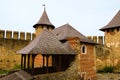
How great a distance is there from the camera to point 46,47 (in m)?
14.3

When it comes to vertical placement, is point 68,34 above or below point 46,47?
above

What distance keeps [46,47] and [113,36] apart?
14.0 m

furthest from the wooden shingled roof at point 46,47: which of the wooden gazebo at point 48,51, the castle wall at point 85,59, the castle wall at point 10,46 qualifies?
the castle wall at point 10,46

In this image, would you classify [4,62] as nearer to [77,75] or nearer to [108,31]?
[77,75]

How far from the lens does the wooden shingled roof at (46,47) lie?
13648mm

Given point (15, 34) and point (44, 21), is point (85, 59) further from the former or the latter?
point (15, 34)

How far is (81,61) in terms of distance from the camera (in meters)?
16.4

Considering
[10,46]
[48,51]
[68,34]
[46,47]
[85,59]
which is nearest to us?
[48,51]

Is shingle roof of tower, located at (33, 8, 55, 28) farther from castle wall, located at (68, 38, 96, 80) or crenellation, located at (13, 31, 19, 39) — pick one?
castle wall, located at (68, 38, 96, 80)

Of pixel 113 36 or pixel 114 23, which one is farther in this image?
pixel 114 23

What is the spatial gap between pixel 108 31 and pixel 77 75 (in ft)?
41.1

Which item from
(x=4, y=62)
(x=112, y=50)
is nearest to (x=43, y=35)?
(x=4, y=62)

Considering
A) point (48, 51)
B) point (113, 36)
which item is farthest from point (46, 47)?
point (113, 36)

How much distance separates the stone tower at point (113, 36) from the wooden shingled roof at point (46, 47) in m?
11.3
